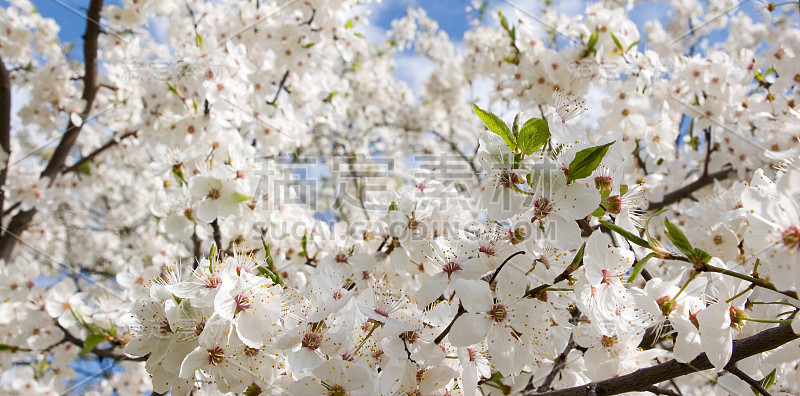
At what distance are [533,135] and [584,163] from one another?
131 mm

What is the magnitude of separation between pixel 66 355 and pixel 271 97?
2083mm

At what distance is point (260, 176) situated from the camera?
210 cm

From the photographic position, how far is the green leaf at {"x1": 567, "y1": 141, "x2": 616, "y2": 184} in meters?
1.03

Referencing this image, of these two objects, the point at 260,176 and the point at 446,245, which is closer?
the point at 446,245

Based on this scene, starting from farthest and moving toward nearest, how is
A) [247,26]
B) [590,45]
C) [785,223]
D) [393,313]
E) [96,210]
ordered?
[96,210] < [247,26] < [590,45] < [393,313] < [785,223]

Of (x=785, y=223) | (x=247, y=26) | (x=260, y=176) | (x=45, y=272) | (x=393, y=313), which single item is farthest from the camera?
(x=45, y=272)

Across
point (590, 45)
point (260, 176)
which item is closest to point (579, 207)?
point (260, 176)

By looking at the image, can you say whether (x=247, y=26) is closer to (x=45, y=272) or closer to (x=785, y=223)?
(x=785, y=223)

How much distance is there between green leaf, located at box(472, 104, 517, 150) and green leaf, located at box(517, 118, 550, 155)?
0.02 m

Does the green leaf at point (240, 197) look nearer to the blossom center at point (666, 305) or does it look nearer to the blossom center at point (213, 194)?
the blossom center at point (213, 194)

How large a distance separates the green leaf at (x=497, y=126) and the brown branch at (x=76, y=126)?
3.37 meters

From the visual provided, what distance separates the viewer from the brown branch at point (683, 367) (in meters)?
1.02

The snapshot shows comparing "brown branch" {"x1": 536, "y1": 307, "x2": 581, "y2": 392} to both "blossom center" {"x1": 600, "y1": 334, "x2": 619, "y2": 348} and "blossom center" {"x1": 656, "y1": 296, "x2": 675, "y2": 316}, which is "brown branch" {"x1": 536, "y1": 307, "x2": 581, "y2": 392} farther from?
"blossom center" {"x1": 656, "y1": 296, "x2": 675, "y2": 316}

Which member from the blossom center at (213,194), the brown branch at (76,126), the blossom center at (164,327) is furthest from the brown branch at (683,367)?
the brown branch at (76,126)
